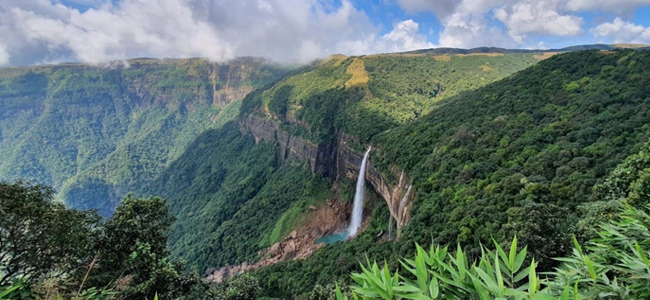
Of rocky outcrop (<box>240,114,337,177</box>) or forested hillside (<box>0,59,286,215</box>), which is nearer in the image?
rocky outcrop (<box>240,114,337,177</box>)

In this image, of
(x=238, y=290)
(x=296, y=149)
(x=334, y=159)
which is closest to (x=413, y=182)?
(x=238, y=290)

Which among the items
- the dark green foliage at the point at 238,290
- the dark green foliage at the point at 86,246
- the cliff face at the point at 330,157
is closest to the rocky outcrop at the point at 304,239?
the cliff face at the point at 330,157

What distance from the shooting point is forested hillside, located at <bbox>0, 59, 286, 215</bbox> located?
493 ft

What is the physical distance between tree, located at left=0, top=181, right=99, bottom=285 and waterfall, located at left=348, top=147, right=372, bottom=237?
38828mm

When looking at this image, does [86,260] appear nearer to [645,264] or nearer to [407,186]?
[645,264]

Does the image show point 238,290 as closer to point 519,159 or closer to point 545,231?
point 545,231

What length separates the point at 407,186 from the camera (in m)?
32.8

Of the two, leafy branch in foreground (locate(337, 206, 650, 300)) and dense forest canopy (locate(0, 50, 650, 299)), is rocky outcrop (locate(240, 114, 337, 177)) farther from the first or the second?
leafy branch in foreground (locate(337, 206, 650, 300))

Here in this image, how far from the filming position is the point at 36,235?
33.7ft

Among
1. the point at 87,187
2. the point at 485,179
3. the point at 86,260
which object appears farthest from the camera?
the point at 87,187

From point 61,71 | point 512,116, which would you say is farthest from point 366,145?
point 61,71

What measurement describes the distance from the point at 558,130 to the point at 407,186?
13262 mm

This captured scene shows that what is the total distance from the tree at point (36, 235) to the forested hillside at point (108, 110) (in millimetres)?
137372

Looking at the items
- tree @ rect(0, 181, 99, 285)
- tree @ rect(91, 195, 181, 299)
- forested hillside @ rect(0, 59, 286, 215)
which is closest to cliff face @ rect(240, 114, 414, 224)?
tree @ rect(91, 195, 181, 299)
